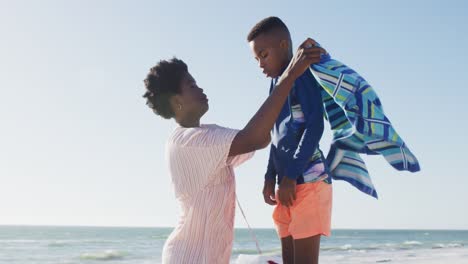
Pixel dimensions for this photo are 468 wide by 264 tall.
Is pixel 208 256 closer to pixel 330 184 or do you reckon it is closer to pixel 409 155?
pixel 330 184

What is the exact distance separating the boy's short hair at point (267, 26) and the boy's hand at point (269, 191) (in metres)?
0.72

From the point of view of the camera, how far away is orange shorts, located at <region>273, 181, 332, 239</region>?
2750mm

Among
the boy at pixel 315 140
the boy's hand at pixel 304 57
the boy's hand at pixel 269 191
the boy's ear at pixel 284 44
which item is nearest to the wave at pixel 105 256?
the boy's hand at pixel 269 191

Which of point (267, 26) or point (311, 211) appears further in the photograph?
point (267, 26)

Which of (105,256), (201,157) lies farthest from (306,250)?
(105,256)

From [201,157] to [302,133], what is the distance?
0.49 meters

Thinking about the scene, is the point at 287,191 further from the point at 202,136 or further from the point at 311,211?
the point at 202,136

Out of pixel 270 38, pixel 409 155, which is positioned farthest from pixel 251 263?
pixel 270 38

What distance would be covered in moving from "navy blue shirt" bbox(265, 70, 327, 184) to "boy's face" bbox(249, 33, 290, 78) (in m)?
0.18

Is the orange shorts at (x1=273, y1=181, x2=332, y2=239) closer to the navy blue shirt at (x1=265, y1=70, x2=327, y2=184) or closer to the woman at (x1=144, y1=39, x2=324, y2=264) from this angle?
the navy blue shirt at (x1=265, y1=70, x2=327, y2=184)

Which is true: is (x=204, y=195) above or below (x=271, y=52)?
below

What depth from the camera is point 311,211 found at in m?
2.76

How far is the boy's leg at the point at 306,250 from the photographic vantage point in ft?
8.97

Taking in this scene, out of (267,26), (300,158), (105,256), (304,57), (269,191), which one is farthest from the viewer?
(105,256)
